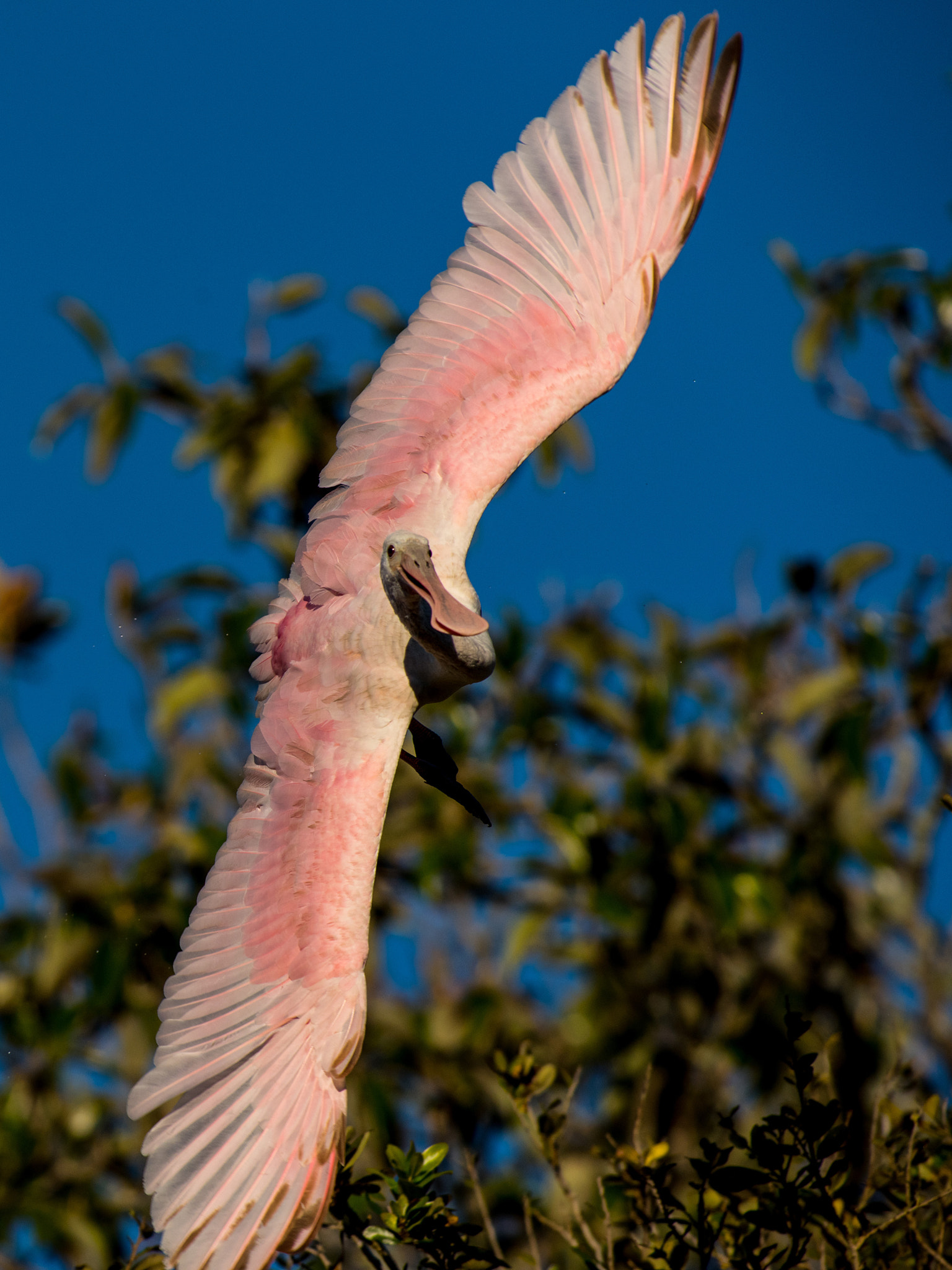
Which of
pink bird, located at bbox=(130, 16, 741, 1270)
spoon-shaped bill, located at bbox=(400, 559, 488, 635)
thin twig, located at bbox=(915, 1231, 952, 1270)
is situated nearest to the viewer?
thin twig, located at bbox=(915, 1231, 952, 1270)

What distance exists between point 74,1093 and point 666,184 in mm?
2889

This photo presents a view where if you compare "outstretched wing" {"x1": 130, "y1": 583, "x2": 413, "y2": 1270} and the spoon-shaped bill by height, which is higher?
the spoon-shaped bill

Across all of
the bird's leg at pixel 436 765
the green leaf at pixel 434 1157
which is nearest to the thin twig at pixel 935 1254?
the green leaf at pixel 434 1157

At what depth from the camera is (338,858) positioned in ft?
8.22

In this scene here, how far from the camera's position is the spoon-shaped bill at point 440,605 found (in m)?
2.56

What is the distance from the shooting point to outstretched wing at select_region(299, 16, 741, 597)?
2982 millimetres

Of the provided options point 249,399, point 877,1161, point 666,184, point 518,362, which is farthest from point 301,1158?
point 249,399

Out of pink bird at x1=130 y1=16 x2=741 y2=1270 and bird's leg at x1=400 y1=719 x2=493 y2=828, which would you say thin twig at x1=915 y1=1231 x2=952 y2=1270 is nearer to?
pink bird at x1=130 y1=16 x2=741 y2=1270

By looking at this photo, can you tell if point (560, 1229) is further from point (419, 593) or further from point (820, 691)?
point (820, 691)

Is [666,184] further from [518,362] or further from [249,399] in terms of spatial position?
[249,399]

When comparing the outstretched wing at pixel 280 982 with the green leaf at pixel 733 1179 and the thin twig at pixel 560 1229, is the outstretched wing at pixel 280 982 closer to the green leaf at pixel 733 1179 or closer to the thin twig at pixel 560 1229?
the thin twig at pixel 560 1229

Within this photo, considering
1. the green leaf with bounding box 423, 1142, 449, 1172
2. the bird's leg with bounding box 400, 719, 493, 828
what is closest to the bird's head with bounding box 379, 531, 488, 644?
the bird's leg with bounding box 400, 719, 493, 828

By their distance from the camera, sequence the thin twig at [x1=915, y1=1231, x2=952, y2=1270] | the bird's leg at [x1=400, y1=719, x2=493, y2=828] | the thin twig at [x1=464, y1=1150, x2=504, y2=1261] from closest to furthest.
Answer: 1. the thin twig at [x1=915, y1=1231, x2=952, y2=1270]
2. the thin twig at [x1=464, y1=1150, x2=504, y2=1261]
3. the bird's leg at [x1=400, y1=719, x2=493, y2=828]

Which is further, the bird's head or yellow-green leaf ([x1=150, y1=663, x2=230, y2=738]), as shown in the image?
yellow-green leaf ([x1=150, y1=663, x2=230, y2=738])
